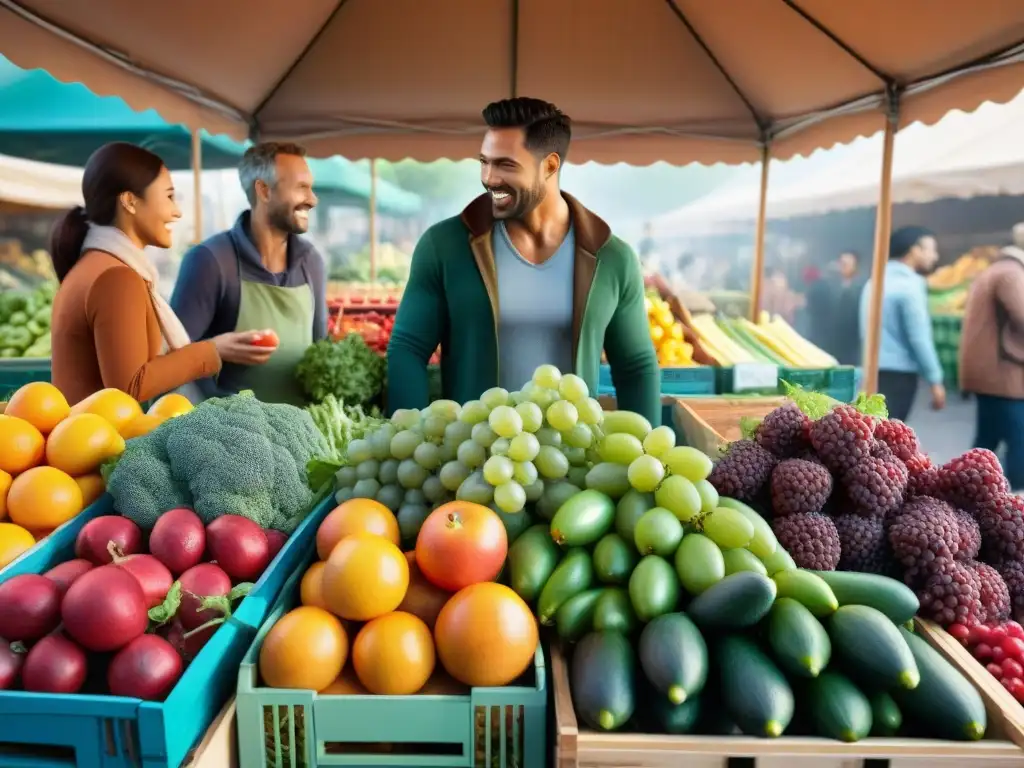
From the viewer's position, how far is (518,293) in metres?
2.28

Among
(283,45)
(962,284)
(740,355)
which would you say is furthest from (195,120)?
(962,284)

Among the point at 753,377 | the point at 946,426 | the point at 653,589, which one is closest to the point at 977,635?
the point at 653,589

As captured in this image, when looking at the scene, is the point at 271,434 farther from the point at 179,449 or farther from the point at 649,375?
the point at 649,375

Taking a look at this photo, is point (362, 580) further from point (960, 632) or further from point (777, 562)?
point (960, 632)

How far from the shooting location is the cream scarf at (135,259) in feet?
7.37

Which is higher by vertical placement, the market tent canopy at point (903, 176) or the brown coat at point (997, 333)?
the market tent canopy at point (903, 176)

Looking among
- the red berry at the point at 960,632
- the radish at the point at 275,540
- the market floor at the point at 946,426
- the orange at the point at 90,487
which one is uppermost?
the orange at the point at 90,487

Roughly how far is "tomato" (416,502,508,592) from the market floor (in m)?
7.16

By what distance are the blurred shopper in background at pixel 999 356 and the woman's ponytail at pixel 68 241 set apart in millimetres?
4815

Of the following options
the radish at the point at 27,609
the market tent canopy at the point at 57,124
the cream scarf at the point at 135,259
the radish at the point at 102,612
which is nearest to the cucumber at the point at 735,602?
the radish at the point at 102,612

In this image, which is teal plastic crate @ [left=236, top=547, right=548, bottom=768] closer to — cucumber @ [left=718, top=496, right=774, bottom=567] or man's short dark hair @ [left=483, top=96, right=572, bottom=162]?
cucumber @ [left=718, top=496, right=774, bottom=567]

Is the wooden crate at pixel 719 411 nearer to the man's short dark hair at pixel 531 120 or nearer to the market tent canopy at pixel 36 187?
the man's short dark hair at pixel 531 120

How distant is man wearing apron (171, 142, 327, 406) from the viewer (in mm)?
2932

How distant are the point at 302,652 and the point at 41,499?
708 millimetres
